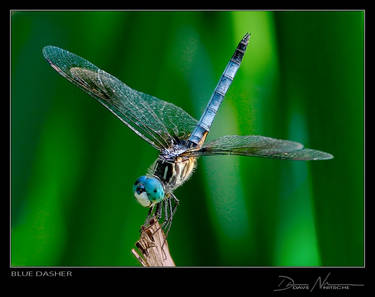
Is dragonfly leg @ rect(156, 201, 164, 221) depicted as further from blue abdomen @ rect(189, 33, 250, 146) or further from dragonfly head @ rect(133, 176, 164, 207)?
blue abdomen @ rect(189, 33, 250, 146)

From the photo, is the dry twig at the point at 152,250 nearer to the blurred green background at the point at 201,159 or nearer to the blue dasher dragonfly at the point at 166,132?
the blue dasher dragonfly at the point at 166,132

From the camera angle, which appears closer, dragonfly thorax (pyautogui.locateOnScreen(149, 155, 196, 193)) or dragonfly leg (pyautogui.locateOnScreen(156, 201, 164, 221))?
dragonfly leg (pyautogui.locateOnScreen(156, 201, 164, 221))

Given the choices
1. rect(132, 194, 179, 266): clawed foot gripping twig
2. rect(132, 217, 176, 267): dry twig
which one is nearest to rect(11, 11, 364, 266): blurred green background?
rect(132, 194, 179, 266): clawed foot gripping twig

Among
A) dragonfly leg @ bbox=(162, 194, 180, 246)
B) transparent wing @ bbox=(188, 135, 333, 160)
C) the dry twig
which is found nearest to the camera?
the dry twig

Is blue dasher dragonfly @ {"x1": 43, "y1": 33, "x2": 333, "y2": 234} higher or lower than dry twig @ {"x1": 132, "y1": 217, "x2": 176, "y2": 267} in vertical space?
higher

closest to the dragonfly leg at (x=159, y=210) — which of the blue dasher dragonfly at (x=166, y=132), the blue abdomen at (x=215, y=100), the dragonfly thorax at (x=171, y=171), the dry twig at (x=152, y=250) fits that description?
the blue dasher dragonfly at (x=166, y=132)

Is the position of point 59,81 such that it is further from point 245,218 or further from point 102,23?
point 245,218
